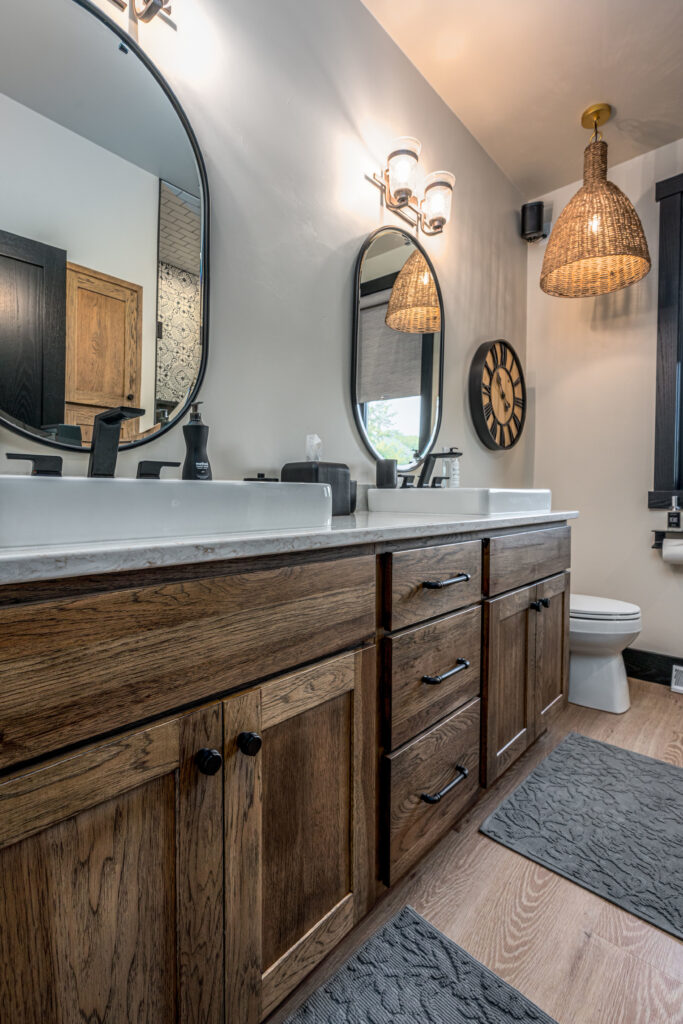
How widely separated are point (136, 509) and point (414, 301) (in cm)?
160

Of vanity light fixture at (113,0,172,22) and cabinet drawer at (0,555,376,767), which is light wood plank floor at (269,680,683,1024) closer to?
cabinet drawer at (0,555,376,767)

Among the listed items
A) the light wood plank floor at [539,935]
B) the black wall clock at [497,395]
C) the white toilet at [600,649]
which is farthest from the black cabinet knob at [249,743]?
the black wall clock at [497,395]

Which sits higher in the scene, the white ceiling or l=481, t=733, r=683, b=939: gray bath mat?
the white ceiling

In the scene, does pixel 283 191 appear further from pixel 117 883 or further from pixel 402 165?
pixel 117 883

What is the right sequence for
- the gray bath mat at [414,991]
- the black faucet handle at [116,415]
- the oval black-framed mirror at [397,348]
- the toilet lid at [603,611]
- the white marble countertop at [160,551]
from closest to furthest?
the white marble countertop at [160,551] → the black faucet handle at [116,415] → the gray bath mat at [414,991] → the oval black-framed mirror at [397,348] → the toilet lid at [603,611]

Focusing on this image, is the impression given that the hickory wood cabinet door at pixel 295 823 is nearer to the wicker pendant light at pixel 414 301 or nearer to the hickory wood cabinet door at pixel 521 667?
the hickory wood cabinet door at pixel 521 667

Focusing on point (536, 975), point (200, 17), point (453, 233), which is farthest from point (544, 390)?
point (536, 975)

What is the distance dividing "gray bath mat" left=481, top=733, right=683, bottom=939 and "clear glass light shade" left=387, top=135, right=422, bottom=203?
207 centimetres

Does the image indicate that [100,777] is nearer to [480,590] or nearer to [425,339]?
[480,590]

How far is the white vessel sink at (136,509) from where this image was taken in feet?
2.00

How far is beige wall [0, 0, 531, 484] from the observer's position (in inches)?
50.1

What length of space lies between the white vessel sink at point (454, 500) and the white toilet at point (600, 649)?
0.57 metres

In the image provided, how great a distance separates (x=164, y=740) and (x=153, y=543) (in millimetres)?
253

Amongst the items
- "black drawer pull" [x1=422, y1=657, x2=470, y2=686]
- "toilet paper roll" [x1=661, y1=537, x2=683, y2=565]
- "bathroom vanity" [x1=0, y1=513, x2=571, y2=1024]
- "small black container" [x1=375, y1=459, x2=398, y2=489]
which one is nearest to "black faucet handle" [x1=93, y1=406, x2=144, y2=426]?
"bathroom vanity" [x1=0, y1=513, x2=571, y2=1024]
